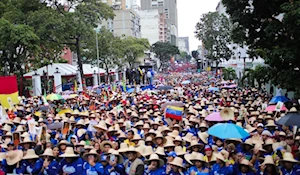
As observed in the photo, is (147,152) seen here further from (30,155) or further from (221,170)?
(30,155)

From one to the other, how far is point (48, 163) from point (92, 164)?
0.87 meters

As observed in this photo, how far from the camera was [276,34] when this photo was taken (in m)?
12.6

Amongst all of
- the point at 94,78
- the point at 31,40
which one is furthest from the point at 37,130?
the point at 94,78

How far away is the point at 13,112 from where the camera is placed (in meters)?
14.1

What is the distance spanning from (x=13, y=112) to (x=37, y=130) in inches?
198

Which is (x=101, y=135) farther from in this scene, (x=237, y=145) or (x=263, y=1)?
(x=263, y=1)

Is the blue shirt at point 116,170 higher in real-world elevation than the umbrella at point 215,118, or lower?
lower

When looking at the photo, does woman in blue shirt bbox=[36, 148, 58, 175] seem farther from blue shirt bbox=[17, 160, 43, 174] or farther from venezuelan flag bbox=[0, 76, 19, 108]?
venezuelan flag bbox=[0, 76, 19, 108]

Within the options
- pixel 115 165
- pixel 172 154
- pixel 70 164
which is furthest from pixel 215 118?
pixel 70 164

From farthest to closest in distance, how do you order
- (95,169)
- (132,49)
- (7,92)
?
1. (132,49)
2. (7,92)
3. (95,169)

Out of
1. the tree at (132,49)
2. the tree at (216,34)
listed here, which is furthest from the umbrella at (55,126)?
the tree at (132,49)

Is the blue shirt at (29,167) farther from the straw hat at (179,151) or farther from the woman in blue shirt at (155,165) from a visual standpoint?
→ the straw hat at (179,151)

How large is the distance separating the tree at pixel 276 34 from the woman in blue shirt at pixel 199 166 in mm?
4668

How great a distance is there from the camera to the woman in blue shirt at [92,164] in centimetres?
638
